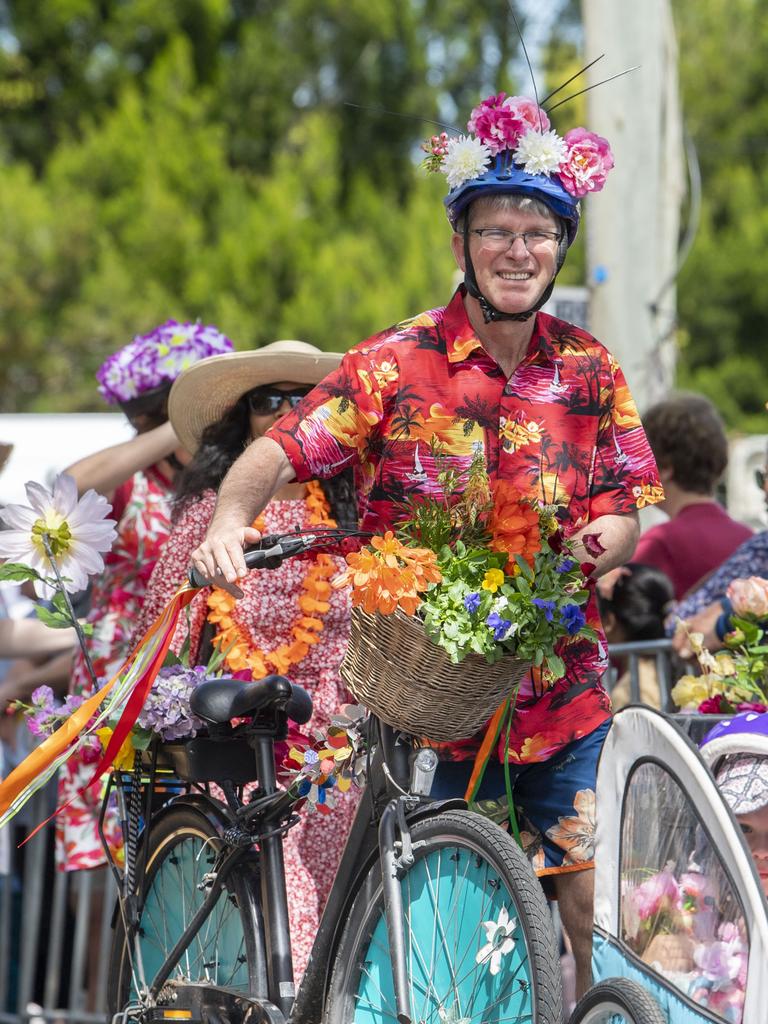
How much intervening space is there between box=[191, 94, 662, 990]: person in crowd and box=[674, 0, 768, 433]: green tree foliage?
71.4 feet

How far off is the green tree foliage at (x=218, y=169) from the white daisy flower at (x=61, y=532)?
631 inches

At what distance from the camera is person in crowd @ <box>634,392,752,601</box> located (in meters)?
5.78

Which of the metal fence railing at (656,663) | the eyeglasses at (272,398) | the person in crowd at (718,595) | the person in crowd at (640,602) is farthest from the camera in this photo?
the person in crowd at (640,602)

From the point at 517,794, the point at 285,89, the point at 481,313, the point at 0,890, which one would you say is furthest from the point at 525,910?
the point at 285,89

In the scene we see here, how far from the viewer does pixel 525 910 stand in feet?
8.98

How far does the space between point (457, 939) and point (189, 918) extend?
3.41 ft

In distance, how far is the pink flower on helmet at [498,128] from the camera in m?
3.25

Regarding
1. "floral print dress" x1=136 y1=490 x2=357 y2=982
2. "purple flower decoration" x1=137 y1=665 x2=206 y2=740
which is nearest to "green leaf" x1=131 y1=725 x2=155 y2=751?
"purple flower decoration" x1=137 y1=665 x2=206 y2=740

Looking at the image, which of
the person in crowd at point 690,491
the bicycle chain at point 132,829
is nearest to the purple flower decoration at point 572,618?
the bicycle chain at point 132,829

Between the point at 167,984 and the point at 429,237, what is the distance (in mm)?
19584

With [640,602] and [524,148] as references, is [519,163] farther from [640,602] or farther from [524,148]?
[640,602]

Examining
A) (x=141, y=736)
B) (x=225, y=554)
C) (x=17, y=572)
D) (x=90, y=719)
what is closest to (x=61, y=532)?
(x=17, y=572)

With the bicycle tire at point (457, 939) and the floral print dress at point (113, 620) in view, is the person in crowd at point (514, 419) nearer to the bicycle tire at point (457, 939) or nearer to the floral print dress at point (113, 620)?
the bicycle tire at point (457, 939)

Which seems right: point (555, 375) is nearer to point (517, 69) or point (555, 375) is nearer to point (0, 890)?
point (0, 890)
